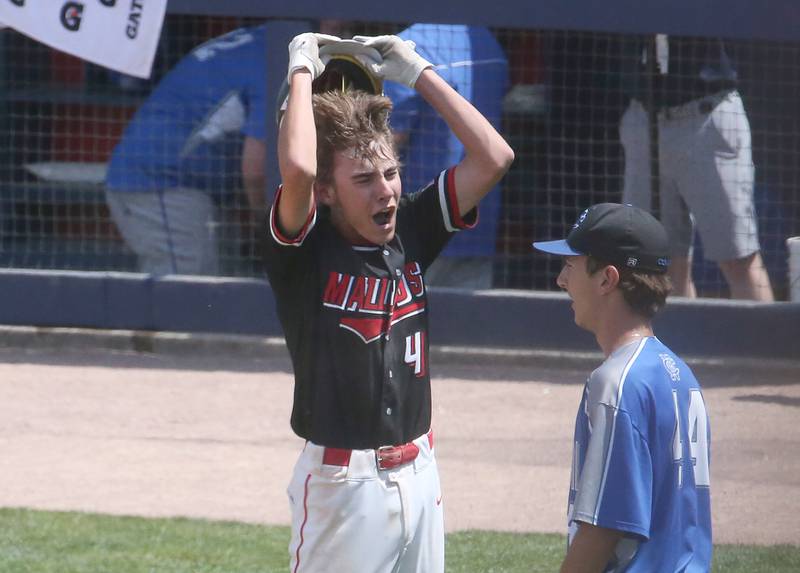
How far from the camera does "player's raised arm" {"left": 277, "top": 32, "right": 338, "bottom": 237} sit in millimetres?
2959

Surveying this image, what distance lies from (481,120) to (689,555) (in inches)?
48.4

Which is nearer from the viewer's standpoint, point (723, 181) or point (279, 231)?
point (279, 231)

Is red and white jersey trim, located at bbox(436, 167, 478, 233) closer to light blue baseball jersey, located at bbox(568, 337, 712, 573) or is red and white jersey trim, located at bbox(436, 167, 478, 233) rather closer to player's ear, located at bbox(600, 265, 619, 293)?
player's ear, located at bbox(600, 265, 619, 293)

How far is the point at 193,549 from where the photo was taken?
15.4 feet

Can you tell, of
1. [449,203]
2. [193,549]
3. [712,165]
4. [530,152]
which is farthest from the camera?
[530,152]

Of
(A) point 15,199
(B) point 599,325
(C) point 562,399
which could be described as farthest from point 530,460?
(A) point 15,199

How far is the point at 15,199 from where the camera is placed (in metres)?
8.04

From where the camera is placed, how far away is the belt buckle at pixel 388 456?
3.06m

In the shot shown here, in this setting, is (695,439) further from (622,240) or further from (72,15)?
(72,15)

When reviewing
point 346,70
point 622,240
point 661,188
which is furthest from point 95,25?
point 622,240

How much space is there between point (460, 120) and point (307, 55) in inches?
15.8

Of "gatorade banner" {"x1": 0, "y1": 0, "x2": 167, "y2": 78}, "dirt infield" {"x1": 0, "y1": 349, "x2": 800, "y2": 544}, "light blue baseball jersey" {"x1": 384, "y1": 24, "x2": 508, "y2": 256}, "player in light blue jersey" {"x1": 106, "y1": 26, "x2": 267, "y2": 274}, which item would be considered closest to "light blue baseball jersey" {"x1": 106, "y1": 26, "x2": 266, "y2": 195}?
"player in light blue jersey" {"x1": 106, "y1": 26, "x2": 267, "y2": 274}

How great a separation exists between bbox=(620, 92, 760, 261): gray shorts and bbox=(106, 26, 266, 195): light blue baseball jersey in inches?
84.3

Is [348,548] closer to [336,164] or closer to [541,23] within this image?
[336,164]
